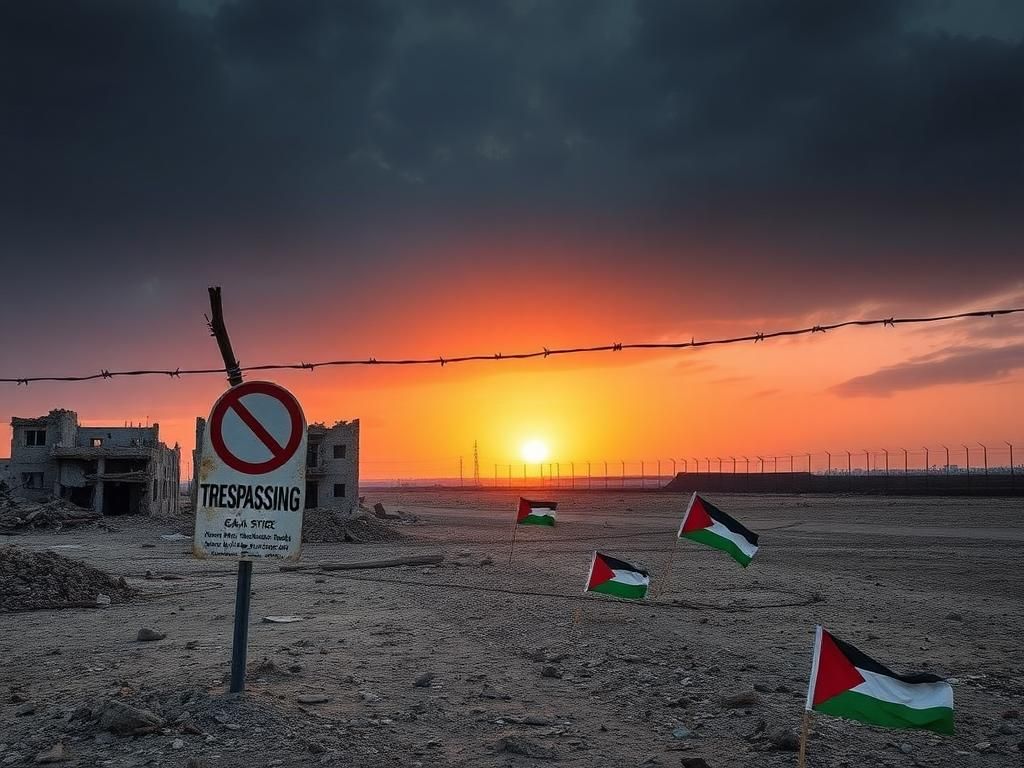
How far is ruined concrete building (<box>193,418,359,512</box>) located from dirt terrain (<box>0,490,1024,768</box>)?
3482cm

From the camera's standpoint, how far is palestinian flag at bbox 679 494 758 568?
11989 mm

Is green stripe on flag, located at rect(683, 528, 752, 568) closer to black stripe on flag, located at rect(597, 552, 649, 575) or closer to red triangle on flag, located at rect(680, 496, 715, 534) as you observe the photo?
red triangle on flag, located at rect(680, 496, 715, 534)

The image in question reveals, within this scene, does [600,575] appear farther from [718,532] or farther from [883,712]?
[883,712]

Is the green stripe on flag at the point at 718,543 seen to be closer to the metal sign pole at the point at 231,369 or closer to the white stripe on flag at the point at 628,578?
the white stripe on flag at the point at 628,578

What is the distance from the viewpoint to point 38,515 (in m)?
50.2

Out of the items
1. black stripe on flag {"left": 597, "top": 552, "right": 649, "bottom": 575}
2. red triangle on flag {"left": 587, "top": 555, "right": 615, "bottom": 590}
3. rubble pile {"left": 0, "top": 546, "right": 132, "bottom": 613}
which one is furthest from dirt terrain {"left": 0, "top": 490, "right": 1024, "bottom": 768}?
black stripe on flag {"left": 597, "top": 552, "right": 649, "bottom": 575}

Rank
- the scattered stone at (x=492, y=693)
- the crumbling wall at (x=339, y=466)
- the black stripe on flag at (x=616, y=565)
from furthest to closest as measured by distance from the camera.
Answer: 1. the crumbling wall at (x=339, y=466)
2. the black stripe on flag at (x=616, y=565)
3. the scattered stone at (x=492, y=693)

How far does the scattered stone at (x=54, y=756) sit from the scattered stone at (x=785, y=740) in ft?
20.2

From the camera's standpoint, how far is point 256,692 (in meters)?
7.92

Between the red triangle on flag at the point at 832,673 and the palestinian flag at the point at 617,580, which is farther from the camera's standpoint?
the palestinian flag at the point at 617,580

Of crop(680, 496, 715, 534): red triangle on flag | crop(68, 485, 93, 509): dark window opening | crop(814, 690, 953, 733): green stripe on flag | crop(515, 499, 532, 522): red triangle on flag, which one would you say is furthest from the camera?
crop(68, 485, 93, 509): dark window opening

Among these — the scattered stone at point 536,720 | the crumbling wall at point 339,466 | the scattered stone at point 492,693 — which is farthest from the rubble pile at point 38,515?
the scattered stone at point 536,720

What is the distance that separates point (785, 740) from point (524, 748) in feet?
7.98

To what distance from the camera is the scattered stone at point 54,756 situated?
20.4 feet
